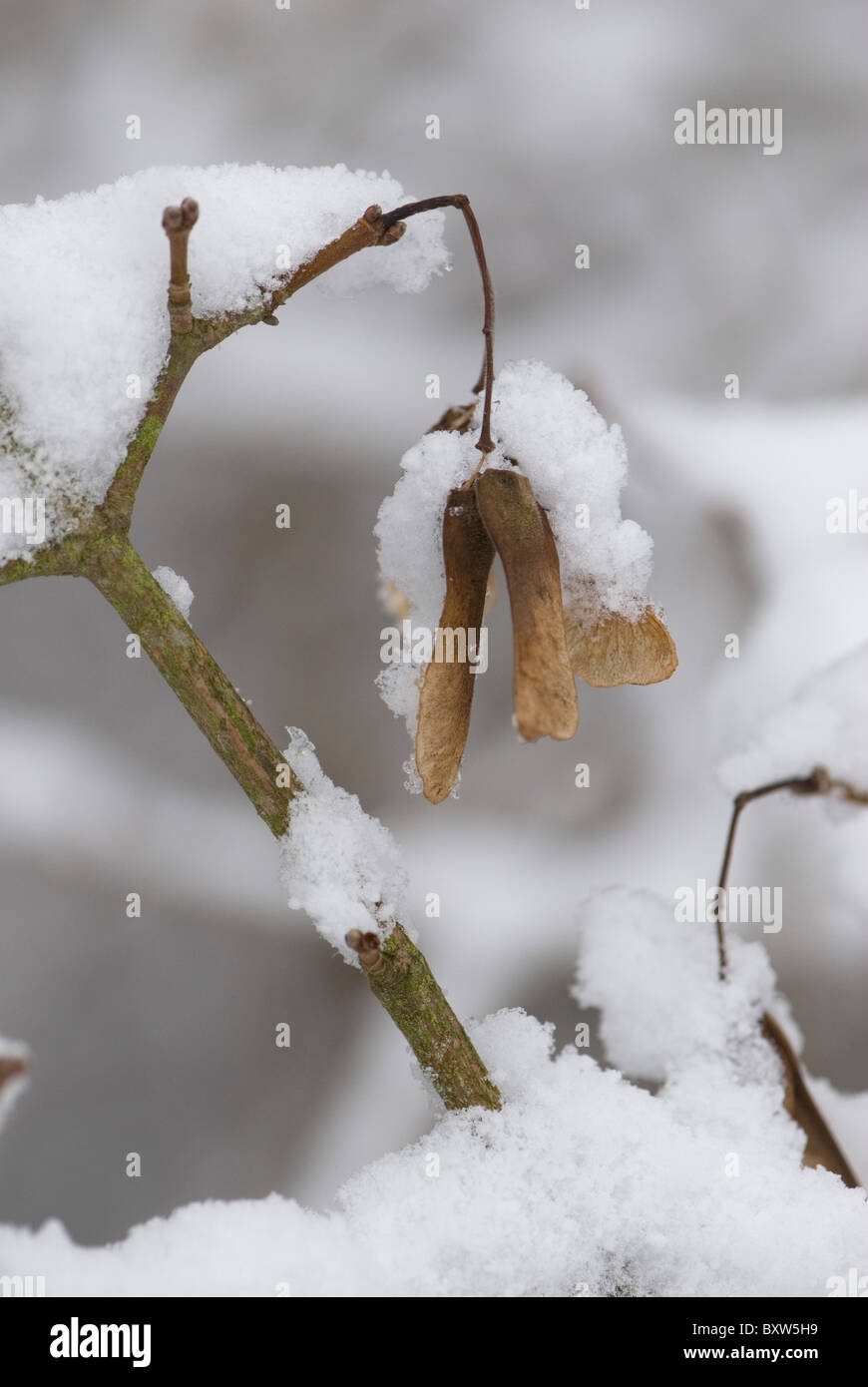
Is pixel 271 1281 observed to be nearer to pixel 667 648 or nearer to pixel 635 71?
pixel 667 648

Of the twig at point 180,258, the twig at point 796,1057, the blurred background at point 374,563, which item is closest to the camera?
the twig at point 180,258

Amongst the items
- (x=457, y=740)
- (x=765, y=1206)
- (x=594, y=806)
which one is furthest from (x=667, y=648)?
(x=594, y=806)

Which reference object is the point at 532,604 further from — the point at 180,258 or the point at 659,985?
the point at 659,985

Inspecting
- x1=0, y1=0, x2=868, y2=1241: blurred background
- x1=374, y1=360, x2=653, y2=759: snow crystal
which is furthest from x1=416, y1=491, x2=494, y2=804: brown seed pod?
x1=0, y1=0, x2=868, y2=1241: blurred background

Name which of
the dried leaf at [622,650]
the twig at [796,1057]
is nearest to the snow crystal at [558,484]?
the dried leaf at [622,650]

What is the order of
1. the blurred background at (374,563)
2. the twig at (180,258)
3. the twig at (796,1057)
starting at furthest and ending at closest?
the blurred background at (374,563)
the twig at (796,1057)
the twig at (180,258)

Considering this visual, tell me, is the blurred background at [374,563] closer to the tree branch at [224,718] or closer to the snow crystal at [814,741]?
the snow crystal at [814,741]

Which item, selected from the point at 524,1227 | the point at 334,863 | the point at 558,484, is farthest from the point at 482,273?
the point at 524,1227
